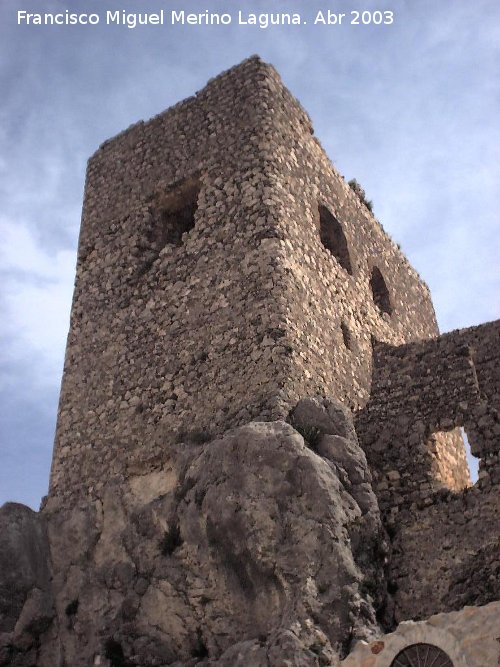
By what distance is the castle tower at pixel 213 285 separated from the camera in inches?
414

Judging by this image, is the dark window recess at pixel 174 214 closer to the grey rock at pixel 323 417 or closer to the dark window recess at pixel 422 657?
the grey rock at pixel 323 417

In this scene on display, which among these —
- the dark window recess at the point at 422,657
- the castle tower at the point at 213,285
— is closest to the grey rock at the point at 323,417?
the castle tower at the point at 213,285

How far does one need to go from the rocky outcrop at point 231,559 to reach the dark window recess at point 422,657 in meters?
0.77

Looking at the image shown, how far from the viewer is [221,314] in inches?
431

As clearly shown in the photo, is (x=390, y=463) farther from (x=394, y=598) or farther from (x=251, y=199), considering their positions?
(x=251, y=199)

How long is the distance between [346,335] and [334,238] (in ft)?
6.89

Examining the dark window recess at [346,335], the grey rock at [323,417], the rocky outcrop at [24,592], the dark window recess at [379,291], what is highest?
the dark window recess at [379,291]

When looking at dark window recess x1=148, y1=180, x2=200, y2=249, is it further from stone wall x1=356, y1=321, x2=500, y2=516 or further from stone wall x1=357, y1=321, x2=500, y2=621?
stone wall x1=356, y1=321, x2=500, y2=516

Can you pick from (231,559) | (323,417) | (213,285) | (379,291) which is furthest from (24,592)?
(379,291)

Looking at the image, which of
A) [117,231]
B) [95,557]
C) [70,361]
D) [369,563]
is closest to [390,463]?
[369,563]

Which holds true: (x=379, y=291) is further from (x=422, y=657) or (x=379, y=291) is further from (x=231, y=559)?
(x=422, y=657)

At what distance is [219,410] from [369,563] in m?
2.61

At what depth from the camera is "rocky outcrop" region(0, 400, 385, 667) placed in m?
8.22

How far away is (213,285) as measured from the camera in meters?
11.3
